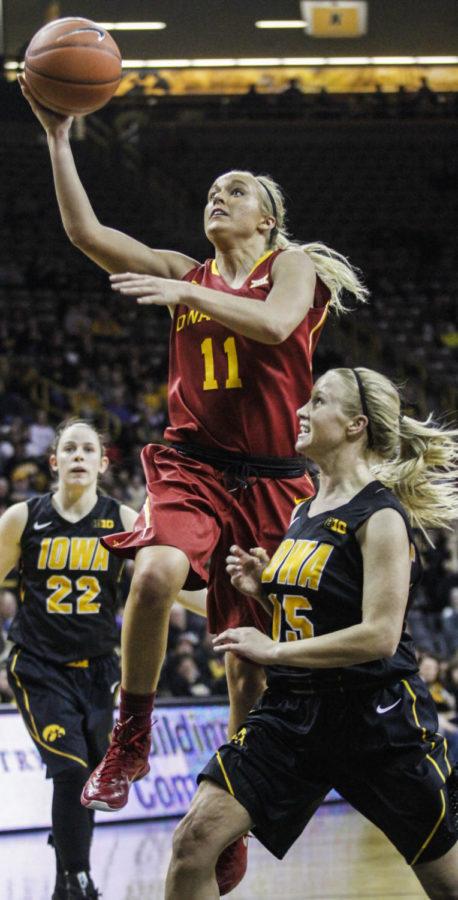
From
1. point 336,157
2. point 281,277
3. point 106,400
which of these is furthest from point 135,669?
point 336,157

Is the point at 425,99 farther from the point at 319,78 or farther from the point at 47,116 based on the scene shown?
the point at 47,116

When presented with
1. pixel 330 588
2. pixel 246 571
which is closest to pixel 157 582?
pixel 246 571

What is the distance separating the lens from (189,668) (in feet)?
30.3

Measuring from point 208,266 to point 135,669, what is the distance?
137cm

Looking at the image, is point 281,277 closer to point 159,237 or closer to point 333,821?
point 333,821

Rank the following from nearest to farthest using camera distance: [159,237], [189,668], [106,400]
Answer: [189,668] < [106,400] < [159,237]

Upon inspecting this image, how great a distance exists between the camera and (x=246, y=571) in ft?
11.8

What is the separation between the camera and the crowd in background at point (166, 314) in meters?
11.5

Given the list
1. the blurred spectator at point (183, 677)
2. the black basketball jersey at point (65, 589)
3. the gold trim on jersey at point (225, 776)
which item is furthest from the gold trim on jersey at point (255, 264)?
the blurred spectator at point (183, 677)

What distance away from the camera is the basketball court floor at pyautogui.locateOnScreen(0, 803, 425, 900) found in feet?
19.0

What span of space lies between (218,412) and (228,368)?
140 mm

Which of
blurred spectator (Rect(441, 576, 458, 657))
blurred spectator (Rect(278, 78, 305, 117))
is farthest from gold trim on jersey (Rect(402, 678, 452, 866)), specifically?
blurred spectator (Rect(278, 78, 305, 117))

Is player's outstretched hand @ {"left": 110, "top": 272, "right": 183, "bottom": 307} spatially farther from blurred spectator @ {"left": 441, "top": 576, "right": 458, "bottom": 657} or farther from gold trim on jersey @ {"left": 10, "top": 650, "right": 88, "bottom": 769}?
blurred spectator @ {"left": 441, "top": 576, "right": 458, "bottom": 657}

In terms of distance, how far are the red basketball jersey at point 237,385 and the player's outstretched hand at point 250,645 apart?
2.62 ft
